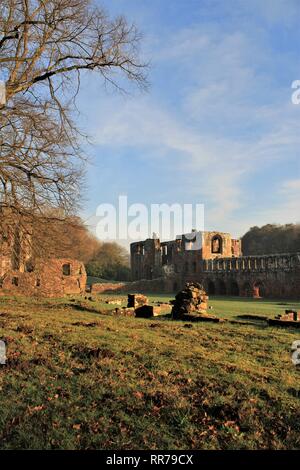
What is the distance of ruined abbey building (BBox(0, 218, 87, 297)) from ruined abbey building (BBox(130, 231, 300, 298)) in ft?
54.9

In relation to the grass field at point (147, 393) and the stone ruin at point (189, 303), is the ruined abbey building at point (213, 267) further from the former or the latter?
the grass field at point (147, 393)

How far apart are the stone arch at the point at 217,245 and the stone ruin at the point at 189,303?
113ft

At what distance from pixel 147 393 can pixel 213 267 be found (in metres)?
41.5

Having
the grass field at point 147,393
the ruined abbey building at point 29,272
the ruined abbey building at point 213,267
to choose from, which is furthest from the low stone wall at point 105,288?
the grass field at point 147,393

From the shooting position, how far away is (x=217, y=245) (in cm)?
5125

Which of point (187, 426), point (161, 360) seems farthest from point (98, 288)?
point (187, 426)

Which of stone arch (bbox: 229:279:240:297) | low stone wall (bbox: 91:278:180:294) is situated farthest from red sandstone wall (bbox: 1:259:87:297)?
stone arch (bbox: 229:279:240:297)

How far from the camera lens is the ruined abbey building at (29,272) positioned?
14.3 meters

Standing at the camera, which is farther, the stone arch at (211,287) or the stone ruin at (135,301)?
the stone arch at (211,287)

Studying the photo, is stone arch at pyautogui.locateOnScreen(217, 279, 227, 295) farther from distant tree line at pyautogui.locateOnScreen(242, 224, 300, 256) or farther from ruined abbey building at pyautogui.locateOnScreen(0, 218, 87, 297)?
distant tree line at pyautogui.locateOnScreen(242, 224, 300, 256)

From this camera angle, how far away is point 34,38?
12156 mm

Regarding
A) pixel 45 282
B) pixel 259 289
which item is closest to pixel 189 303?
pixel 45 282

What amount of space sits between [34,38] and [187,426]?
11786mm
